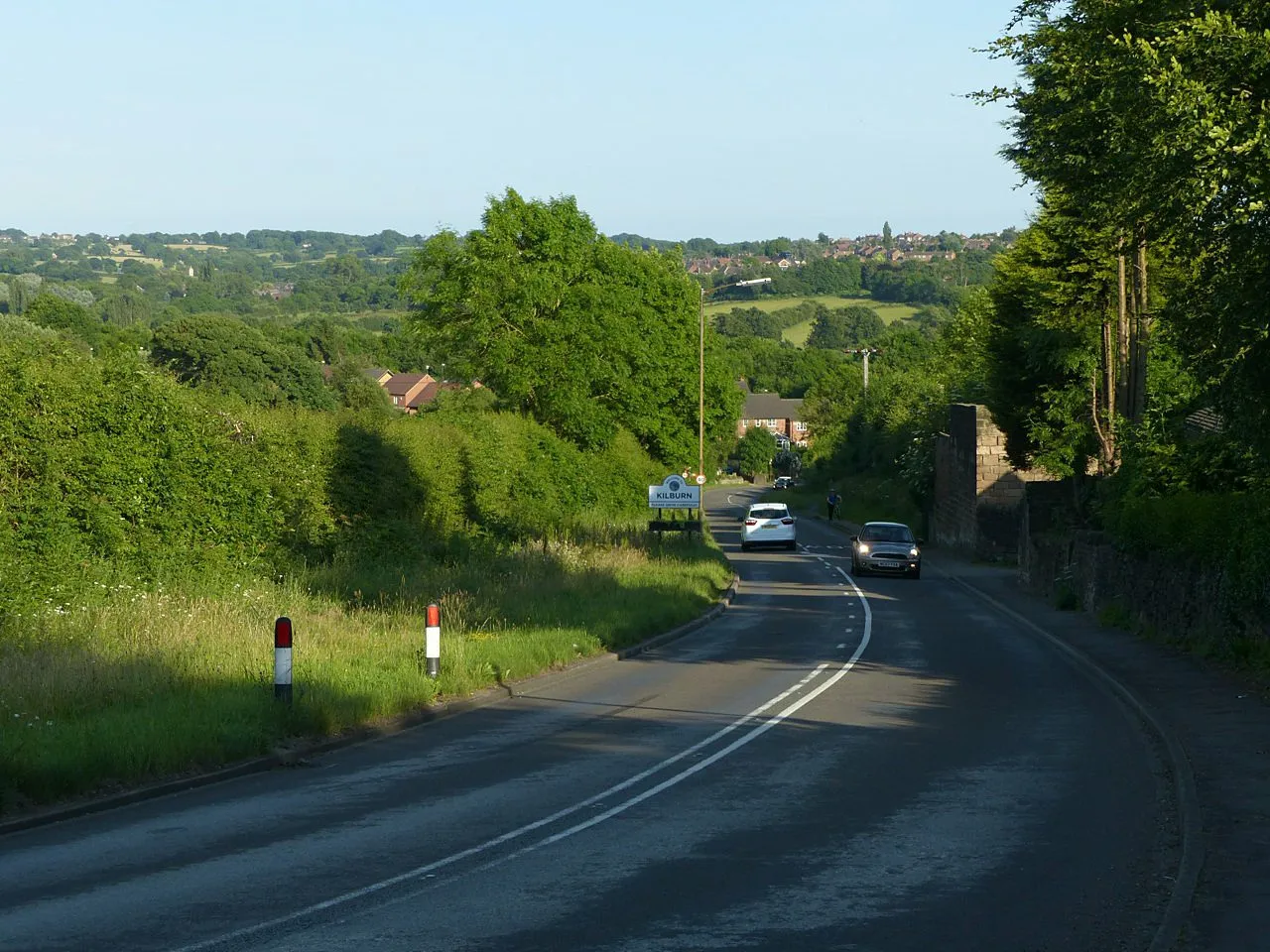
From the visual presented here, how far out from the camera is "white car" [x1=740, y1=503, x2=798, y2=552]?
191ft

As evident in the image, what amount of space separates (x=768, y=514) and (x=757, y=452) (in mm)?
87389

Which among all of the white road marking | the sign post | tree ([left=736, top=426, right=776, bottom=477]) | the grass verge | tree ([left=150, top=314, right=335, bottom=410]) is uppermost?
tree ([left=150, top=314, right=335, bottom=410])

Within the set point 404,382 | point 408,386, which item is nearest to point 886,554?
point 408,386

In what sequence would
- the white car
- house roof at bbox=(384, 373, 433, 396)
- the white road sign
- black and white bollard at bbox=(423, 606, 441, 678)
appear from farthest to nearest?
house roof at bbox=(384, 373, 433, 396) < the white car < the white road sign < black and white bollard at bbox=(423, 606, 441, 678)

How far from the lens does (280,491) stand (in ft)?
87.4

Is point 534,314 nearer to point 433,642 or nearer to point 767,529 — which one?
point 767,529

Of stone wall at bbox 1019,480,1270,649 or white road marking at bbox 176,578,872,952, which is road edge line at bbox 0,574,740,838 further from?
stone wall at bbox 1019,480,1270,649

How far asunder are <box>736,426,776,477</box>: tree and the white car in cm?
8666

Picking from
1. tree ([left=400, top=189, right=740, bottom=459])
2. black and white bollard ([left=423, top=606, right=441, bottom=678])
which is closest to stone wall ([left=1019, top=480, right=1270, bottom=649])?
black and white bollard ([left=423, top=606, right=441, bottom=678])

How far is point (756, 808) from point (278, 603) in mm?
12248

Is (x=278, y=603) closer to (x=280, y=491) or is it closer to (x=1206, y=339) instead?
(x=280, y=491)

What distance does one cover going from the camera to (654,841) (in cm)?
1013

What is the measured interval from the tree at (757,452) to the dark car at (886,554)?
9979cm

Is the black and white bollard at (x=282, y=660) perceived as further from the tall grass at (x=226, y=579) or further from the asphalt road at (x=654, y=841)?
the asphalt road at (x=654, y=841)
